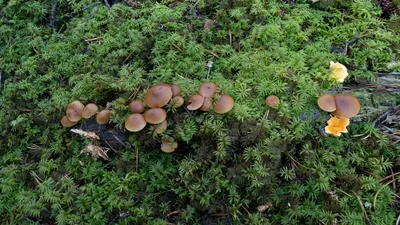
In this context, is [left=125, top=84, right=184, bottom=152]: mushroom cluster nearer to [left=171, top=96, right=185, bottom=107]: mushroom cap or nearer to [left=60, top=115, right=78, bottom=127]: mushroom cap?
[left=171, top=96, right=185, bottom=107]: mushroom cap

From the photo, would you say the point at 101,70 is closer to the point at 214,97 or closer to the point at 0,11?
the point at 214,97

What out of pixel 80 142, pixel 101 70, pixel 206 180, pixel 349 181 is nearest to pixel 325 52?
pixel 349 181

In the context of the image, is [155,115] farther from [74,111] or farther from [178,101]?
[74,111]

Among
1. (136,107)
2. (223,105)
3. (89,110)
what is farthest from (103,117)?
(223,105)

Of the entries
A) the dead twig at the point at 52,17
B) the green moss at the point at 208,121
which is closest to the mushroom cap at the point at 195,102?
the green moss at the point at 208,121

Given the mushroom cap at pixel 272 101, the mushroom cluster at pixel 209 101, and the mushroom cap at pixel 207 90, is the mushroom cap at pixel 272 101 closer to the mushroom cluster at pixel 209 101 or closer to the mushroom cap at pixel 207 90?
the mushroom cluster at pixel 209 101

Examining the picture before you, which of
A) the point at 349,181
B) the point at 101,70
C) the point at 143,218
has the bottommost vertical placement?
the point at 143,218
